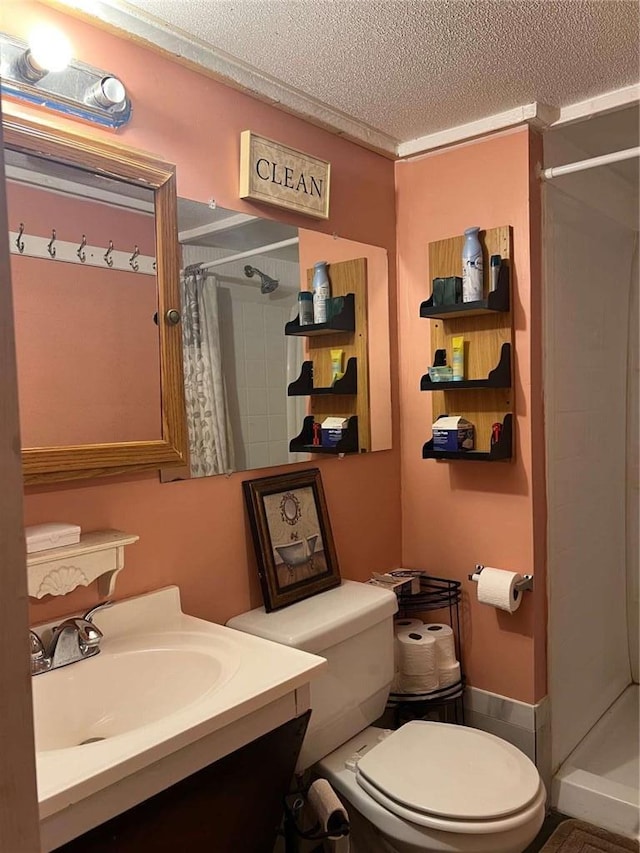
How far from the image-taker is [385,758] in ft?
5.41

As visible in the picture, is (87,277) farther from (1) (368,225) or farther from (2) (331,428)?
(1) (368,225)

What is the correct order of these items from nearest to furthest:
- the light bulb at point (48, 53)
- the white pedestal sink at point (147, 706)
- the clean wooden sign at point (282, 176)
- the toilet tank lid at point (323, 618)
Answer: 1. the white pedestal sink at point (147, 706)
2. the light bulb at point (48, 53)
3. the toilet tank lid at point (323, 618)
4. the clean wooden sign at point (282, 176)

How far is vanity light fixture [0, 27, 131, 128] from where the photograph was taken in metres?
1.28

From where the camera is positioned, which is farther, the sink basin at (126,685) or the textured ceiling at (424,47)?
the textured ceiling at (424,47)

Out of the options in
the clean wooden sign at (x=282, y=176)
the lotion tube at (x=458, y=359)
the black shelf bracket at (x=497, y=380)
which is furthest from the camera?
Result: the lotion tube at (x=458, y=359)

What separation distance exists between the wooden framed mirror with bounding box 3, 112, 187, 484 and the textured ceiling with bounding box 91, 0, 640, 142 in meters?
0.36

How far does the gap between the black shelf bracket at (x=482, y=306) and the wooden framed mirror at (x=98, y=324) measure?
2.83 feet

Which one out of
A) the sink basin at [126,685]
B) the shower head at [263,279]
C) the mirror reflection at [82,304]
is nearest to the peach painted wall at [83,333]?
the mirror reflection at [82,304]

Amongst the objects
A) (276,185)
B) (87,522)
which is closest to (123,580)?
(87,522)

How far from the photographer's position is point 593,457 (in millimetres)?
2537


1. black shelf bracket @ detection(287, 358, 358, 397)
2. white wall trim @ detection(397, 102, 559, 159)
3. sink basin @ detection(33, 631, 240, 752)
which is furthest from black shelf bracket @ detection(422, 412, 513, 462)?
sink basin @ detection(33, 631, 240, 752)

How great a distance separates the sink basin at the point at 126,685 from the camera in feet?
4.21

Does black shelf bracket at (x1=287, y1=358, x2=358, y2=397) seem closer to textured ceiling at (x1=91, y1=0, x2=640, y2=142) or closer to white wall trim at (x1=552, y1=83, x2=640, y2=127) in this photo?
textured ceiling at (x1=91, y1=0, x2=640, y2=142)

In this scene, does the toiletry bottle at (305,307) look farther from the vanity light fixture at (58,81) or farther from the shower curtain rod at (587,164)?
the shower curtain rod at (587,164)
